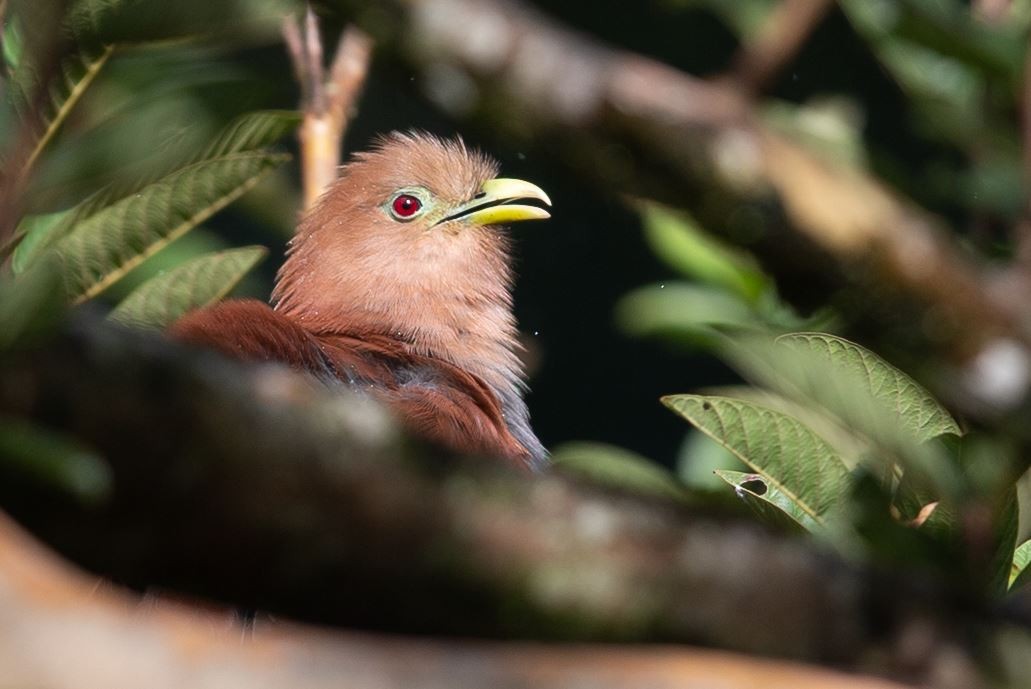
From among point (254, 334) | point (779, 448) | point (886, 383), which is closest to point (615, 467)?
point (779, 448)

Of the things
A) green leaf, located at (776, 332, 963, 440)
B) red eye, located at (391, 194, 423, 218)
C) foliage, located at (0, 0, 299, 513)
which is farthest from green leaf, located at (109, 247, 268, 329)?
red eye, located at (391, 194, 423, 218)

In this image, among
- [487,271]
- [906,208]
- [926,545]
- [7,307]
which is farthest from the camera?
[487,271]

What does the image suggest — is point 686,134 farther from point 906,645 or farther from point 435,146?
point 435,146

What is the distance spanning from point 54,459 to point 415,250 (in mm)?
2988

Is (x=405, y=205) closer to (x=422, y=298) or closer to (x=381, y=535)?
(x=422, y=298)

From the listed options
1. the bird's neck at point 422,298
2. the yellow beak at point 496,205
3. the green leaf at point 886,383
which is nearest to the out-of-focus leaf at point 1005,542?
the green leaf at point 886,383

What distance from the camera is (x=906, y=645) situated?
1028mm

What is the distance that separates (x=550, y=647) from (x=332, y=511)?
23cm

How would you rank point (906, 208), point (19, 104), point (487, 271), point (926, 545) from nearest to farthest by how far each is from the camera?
point (906, 208)
point (926, 545)
point (19, 104)
point (487, 271)

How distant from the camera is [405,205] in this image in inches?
153

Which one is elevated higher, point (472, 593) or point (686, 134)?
point (686, 134)

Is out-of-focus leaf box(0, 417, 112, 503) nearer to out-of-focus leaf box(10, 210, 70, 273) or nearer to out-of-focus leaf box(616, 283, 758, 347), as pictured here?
out-of-focus leaf box(10, 210, 70, 273)

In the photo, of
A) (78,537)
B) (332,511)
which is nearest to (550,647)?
(332,511)

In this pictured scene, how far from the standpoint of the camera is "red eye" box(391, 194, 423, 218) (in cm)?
388
